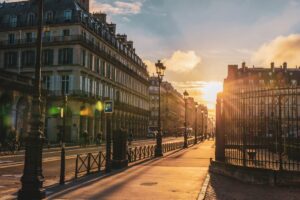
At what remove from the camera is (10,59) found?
215 feet

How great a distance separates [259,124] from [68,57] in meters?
47.9

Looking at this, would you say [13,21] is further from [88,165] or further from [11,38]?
[88,165]

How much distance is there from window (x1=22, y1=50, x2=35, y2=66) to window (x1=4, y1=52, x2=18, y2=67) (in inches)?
55.8

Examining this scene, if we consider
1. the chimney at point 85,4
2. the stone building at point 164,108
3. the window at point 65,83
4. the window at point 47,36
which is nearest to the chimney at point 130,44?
the chimney at point 85,4

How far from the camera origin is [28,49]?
6431cm

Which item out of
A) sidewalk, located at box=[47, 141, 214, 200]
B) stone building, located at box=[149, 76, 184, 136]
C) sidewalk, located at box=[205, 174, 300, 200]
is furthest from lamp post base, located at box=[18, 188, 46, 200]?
stone building, located at box=[149, 76, 184, 136]

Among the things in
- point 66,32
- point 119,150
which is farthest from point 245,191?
point 66,32

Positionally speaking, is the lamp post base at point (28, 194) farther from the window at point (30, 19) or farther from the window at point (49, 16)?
the window at point (30, 19)

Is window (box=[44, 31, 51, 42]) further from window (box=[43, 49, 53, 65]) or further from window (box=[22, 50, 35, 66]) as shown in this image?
window (box=[22, 50, 35, 66])

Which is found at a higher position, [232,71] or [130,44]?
[130,44]

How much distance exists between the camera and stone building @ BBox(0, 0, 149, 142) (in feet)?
197

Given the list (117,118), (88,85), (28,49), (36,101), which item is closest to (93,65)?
(88,85)

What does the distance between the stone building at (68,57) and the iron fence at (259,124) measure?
132 ft

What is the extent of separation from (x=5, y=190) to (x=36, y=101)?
11.6ft
